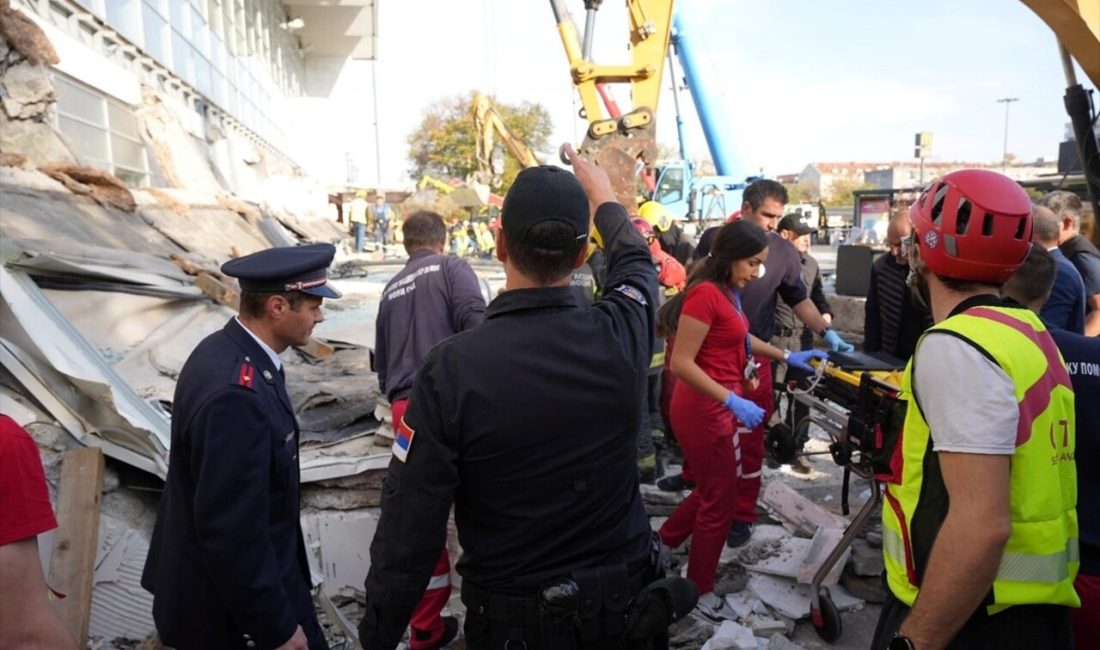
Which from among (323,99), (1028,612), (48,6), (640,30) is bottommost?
(1028,612)

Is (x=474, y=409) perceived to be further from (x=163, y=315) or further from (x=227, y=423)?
(x=163, y=315)

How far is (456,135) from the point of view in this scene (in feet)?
147

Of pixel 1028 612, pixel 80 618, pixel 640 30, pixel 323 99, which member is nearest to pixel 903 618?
pixel 1028 612

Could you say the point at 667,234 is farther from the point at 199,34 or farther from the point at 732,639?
the point at 199,34

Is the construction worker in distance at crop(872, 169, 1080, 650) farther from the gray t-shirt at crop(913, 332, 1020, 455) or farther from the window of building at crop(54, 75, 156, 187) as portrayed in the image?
the window of building at crop(54, 75, 156, 187)

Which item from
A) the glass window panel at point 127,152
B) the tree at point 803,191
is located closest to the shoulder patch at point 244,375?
the glass window panel at point 127,152

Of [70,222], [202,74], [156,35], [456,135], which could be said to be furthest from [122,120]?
[456,135]

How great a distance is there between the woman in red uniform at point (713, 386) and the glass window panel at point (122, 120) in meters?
12.3

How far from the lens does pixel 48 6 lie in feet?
33.2

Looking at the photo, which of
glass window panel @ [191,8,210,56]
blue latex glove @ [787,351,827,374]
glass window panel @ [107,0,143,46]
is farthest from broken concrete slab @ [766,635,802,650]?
glass window panel @ [191,8,210,56]

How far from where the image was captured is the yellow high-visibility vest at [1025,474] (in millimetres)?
1365

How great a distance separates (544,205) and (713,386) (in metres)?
2.00

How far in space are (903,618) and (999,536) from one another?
347 millimetres

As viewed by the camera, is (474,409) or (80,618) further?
(80,618)
